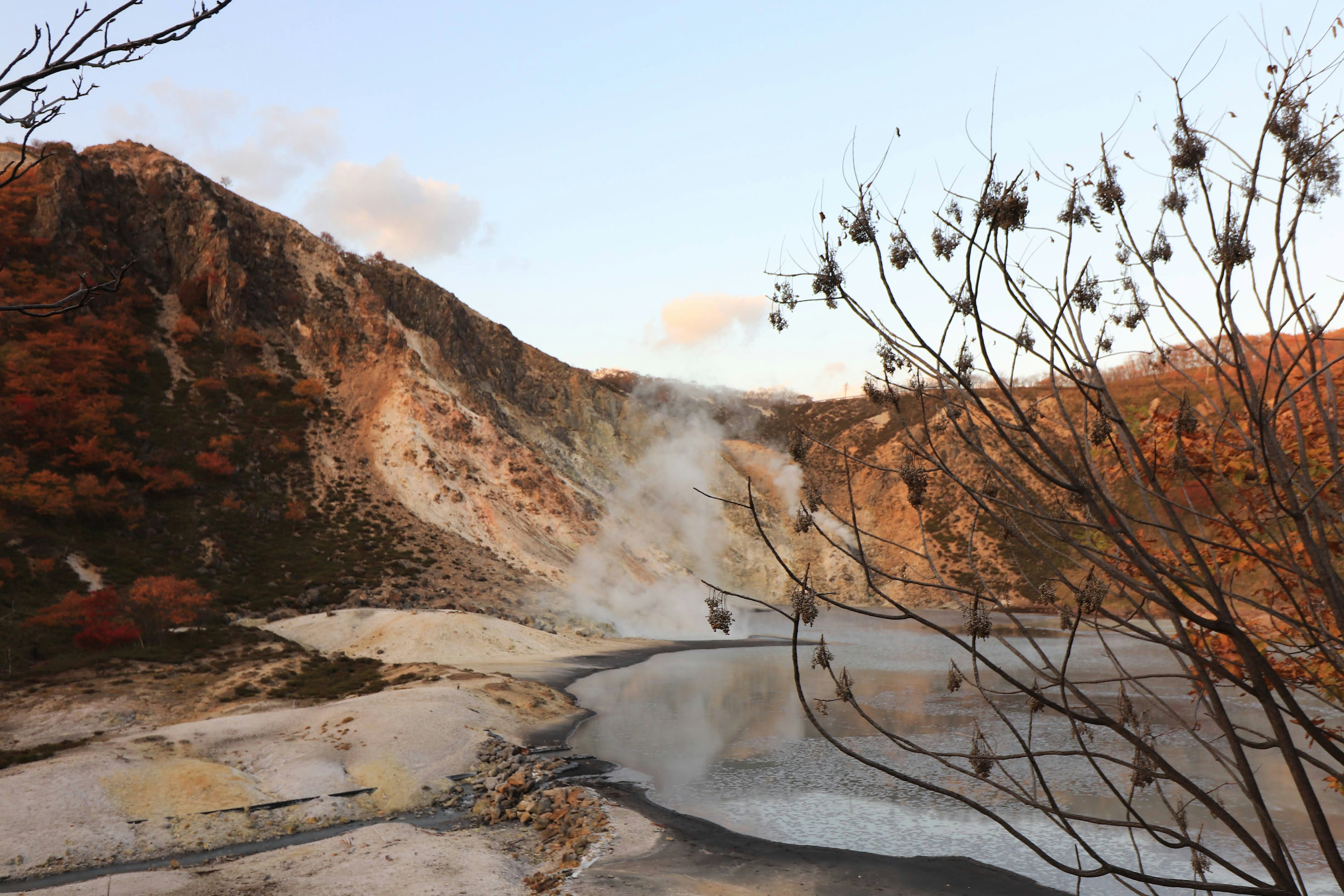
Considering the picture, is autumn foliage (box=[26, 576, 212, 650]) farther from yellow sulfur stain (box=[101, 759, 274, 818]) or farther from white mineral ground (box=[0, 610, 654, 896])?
yellow sulfur stain (box=[101, 759, 274, 818])

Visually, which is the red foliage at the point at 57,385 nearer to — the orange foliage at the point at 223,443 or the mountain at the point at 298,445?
the mountain at the point at 298,445

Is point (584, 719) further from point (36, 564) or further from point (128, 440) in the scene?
point (128, 440)

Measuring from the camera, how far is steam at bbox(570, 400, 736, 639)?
43781 mm

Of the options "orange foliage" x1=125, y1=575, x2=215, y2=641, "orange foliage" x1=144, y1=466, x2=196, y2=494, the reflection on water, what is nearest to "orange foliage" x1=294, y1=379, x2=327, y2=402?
"orange foliage" x1=144, y1=466, x2=196, y2=494

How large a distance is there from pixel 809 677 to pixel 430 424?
1260 inches

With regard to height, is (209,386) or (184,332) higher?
(184,332)

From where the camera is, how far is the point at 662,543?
5759cm

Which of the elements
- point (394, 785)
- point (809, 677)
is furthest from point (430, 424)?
point (394, 785)

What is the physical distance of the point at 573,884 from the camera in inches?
430

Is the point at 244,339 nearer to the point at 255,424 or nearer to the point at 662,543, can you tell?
the point at 255,424

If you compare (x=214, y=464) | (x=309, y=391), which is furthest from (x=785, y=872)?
(x=309, y=391)

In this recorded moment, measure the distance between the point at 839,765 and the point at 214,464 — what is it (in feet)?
126

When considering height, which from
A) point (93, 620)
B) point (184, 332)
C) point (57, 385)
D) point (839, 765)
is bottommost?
point (839, 765)

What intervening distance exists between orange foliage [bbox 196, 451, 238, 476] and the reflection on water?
26.4 metres
